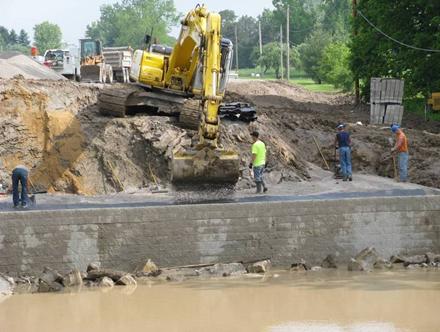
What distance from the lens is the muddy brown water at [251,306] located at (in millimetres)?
15500

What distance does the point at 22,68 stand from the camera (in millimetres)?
37094

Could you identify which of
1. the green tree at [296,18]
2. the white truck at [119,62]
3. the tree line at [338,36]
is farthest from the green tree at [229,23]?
the white truck at [119,62]

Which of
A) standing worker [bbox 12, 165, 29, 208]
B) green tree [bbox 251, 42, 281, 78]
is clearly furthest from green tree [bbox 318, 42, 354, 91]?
standing worker [bbox 12, 165, 29, 208]

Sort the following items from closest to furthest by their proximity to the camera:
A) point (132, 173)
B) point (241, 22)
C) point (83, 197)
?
point (83, 197)
point (132, 173)
point (241, 22)

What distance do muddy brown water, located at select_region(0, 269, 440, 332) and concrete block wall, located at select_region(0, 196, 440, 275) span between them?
826mm

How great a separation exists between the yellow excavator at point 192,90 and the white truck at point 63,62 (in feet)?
46.3

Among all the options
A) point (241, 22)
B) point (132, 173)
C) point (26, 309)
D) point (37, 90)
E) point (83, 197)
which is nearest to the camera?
point (26, 309)

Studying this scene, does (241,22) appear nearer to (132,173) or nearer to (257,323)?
(132,173)

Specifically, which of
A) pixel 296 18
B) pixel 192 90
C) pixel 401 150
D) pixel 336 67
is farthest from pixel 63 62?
pixel 296 18

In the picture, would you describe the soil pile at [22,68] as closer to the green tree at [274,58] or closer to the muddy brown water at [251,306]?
the muddy brown water at [251,306]

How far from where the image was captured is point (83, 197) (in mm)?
24031

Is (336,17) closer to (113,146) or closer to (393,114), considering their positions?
(393,114)

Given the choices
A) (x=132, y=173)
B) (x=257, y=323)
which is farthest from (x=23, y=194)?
(x=257, y=323)

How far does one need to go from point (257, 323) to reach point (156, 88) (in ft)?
46.0
